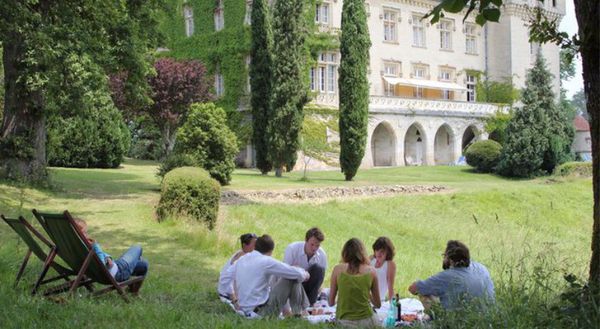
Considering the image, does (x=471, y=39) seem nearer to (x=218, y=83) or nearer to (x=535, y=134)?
(x=535, y=134)

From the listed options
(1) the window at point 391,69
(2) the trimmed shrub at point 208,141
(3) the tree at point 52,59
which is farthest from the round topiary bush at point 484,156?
(3) the tree at point 52,59

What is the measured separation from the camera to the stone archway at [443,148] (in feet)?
133

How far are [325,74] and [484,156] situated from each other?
362 inches

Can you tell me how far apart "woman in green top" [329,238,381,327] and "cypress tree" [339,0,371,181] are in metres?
20.3

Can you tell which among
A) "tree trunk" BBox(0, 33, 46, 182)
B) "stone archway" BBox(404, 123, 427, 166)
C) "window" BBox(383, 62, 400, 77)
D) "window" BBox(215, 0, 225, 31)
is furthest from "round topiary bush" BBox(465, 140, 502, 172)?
"tree trunk" BBox(0, 33, 46, 182)

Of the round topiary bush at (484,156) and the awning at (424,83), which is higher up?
the awning at (424,83)

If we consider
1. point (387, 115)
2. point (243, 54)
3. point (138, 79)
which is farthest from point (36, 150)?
point (387, 115)

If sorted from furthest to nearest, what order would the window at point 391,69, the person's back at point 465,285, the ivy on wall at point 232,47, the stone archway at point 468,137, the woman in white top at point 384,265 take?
the stone archway at point 468,137 → the window at point 391,69 → the ivy on wall at point 232,47 → the woman in white top at point 384,265 → the person's back at point 465,285

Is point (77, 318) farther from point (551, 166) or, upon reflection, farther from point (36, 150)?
point (551, 166)

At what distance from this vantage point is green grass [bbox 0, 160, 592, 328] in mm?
6023

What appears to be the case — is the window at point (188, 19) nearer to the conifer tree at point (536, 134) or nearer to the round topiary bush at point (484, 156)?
the round topiary bush at point (484, 156)

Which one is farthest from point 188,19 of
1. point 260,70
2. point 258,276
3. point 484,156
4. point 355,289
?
point 355,289

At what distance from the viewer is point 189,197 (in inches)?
529

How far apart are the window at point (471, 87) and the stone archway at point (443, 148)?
355 centimetres
